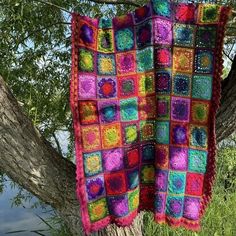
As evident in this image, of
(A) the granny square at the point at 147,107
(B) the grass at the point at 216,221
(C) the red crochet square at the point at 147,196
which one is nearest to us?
(A) the granny square at the point at 147,107

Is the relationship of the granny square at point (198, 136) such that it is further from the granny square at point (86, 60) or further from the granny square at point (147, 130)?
the granny square at point (86, 60)

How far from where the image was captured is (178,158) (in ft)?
6.45

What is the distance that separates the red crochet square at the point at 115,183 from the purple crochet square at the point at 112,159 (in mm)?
29

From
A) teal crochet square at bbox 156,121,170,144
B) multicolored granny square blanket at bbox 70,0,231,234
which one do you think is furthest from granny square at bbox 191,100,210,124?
teal crochet square at bbox 156,121,170,144

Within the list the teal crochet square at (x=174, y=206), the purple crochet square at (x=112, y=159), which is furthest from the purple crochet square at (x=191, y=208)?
the purple crochet square at (x=112, y=159)

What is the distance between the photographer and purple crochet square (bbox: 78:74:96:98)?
1831mm

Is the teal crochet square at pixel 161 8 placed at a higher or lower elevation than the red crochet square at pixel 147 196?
higher

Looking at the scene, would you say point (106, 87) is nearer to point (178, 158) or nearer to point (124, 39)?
point (124, 39)

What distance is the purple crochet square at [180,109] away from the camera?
75.1 inches

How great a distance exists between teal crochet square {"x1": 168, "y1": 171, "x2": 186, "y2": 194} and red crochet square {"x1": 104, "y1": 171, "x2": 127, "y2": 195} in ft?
0.63

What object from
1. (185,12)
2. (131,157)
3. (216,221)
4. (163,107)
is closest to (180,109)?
(163,107)

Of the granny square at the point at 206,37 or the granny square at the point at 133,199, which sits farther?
the granny square at the point at 133,199

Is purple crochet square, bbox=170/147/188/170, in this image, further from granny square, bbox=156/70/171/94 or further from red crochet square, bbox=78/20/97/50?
red crochet square, bbox=78/20/97/50

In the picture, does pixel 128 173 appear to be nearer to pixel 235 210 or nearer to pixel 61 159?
pixel 61 159
